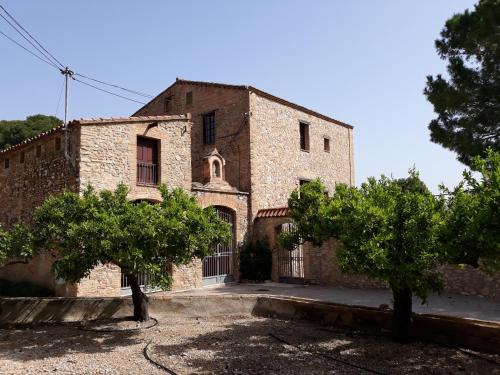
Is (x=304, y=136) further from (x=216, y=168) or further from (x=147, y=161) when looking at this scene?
(x=147, y=161)

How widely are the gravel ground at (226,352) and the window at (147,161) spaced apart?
18.6 feet

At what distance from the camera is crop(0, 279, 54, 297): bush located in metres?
12.3

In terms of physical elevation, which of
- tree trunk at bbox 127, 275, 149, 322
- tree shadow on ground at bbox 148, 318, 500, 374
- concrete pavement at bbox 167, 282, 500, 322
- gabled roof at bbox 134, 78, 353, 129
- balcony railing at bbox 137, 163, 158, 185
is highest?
gabled roof at bbox 134, 78, 353, 129

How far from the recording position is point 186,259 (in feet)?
27.7

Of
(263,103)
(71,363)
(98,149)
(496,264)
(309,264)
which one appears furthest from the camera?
Answer: (263,103)

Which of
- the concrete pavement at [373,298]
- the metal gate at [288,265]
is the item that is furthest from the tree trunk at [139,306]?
the metal gate at [288,265]

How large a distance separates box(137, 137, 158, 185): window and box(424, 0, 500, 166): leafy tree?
9.87 m

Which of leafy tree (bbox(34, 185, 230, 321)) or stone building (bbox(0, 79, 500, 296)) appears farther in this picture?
stone building (bbox(0, 79, 500, 296))

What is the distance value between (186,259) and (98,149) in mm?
Answer: 5714

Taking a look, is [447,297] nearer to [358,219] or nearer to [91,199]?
[358,219]

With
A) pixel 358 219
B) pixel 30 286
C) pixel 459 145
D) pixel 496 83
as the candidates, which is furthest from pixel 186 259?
pixel 496 83

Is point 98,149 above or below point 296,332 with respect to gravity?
above

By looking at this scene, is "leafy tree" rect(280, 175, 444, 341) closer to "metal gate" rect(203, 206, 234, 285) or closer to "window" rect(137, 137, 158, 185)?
"window" rect(137, 137, 158, 185)

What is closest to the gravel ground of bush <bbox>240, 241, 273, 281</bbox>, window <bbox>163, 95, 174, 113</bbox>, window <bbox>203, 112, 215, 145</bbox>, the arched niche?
bush <bbox>240, 241, 273, 281</bbox>
